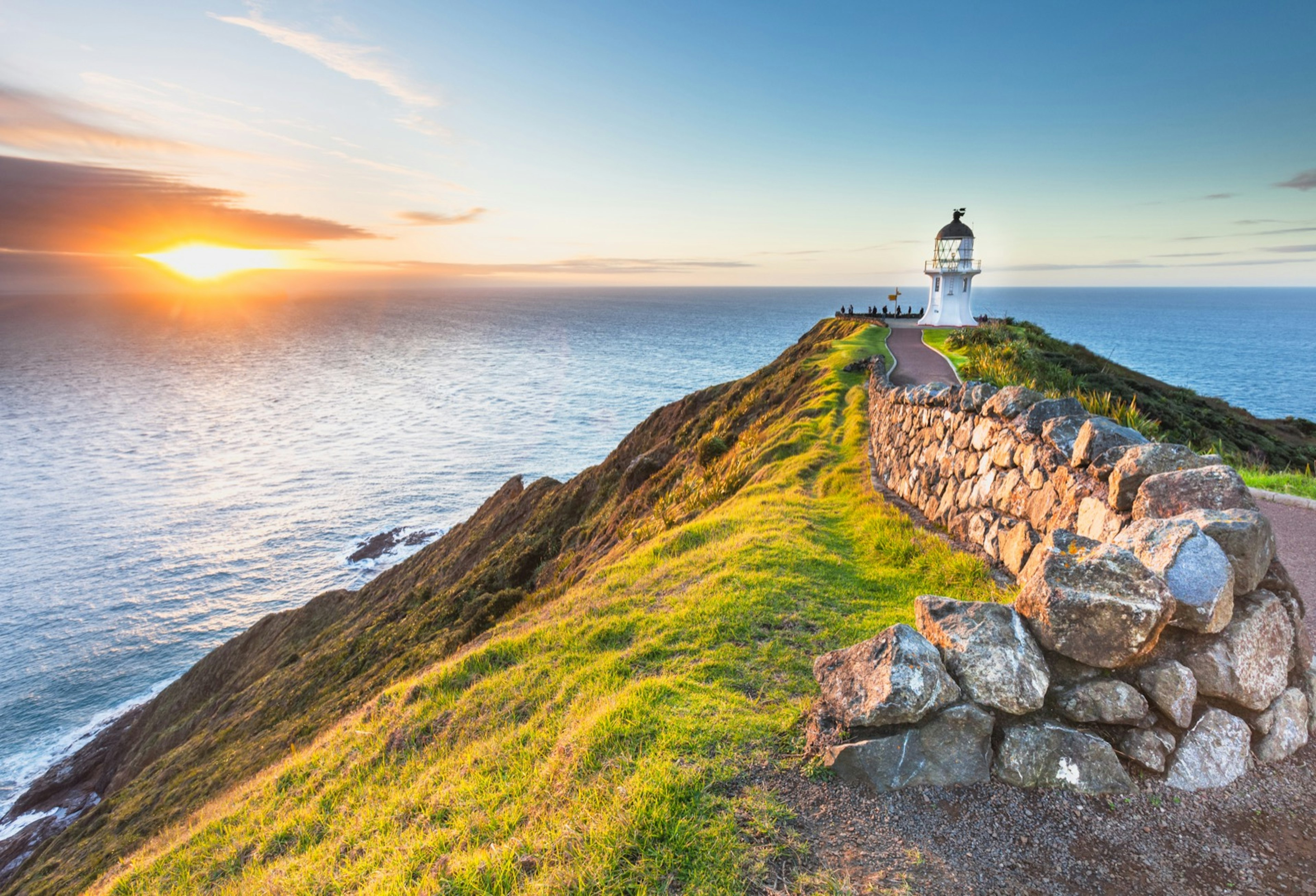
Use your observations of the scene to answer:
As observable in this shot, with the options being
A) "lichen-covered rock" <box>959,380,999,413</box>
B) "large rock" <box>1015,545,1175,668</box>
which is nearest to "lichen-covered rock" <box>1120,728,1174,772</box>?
"large rock" <box>1015,545,1175,668</box>

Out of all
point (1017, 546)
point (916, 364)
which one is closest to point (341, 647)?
point (1017, 546)

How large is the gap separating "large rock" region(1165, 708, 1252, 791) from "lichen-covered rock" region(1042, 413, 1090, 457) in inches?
116

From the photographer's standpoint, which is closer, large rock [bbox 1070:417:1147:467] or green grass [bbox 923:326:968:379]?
large rock [bbox 1070:417:1147:467]

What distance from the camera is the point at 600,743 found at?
5207mm

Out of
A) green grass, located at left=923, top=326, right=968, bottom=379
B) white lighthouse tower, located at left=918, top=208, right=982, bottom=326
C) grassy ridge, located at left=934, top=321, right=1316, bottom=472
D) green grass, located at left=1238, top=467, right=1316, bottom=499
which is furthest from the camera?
white lighthouse tower, located at left=918, top=208, right=982, bottom=326

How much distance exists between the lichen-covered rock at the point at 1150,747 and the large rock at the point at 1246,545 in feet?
4.20

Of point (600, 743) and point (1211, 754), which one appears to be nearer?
point (1211, 754)

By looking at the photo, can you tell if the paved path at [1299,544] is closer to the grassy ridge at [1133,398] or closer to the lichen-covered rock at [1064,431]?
the grassy ridge at [1133,398]

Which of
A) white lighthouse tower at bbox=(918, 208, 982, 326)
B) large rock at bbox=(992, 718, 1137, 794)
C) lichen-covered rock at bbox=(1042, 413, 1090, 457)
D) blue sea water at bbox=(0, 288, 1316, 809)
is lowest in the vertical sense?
blue sea water at bbox=(0, 288, 1316, 809)

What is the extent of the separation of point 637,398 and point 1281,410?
6464 centimetres

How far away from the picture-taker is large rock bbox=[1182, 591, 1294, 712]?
428cm

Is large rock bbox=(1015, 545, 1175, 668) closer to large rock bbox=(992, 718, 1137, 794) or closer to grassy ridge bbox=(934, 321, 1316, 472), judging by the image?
large rock bbox=(992, 718, 1137, 794)

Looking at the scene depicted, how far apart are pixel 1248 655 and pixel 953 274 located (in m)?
48.3

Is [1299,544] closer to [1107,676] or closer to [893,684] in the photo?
[1107,676]
